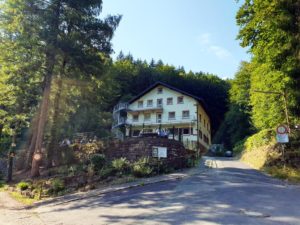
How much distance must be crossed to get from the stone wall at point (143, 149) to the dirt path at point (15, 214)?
721 cm

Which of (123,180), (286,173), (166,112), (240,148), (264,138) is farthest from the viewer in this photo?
(166,112)

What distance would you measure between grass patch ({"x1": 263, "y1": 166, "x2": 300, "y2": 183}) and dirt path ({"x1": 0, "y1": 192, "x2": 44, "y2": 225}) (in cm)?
1121

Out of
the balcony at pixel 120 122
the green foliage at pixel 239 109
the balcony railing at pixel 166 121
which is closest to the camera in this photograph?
the balcony railing at pixel 166 121

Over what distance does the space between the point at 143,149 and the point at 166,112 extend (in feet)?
87.4

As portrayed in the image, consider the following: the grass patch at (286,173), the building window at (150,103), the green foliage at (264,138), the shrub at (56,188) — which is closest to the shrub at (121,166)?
the shrub at (56,188)

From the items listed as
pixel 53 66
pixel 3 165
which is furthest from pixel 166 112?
pixel 53 66

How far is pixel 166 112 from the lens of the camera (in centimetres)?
4466

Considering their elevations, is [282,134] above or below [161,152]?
above

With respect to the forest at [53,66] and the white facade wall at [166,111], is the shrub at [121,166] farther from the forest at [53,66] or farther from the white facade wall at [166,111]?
the white facade wall at [166,111]

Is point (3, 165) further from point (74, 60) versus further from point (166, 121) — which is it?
point (166, 121)

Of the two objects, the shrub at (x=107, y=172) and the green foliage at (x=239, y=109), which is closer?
the shrub at (x=107, y=172)

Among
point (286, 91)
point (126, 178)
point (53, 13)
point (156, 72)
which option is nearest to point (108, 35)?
point (53, 13)

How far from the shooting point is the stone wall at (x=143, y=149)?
1820 centimetres

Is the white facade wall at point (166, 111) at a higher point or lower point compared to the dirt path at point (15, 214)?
higher
